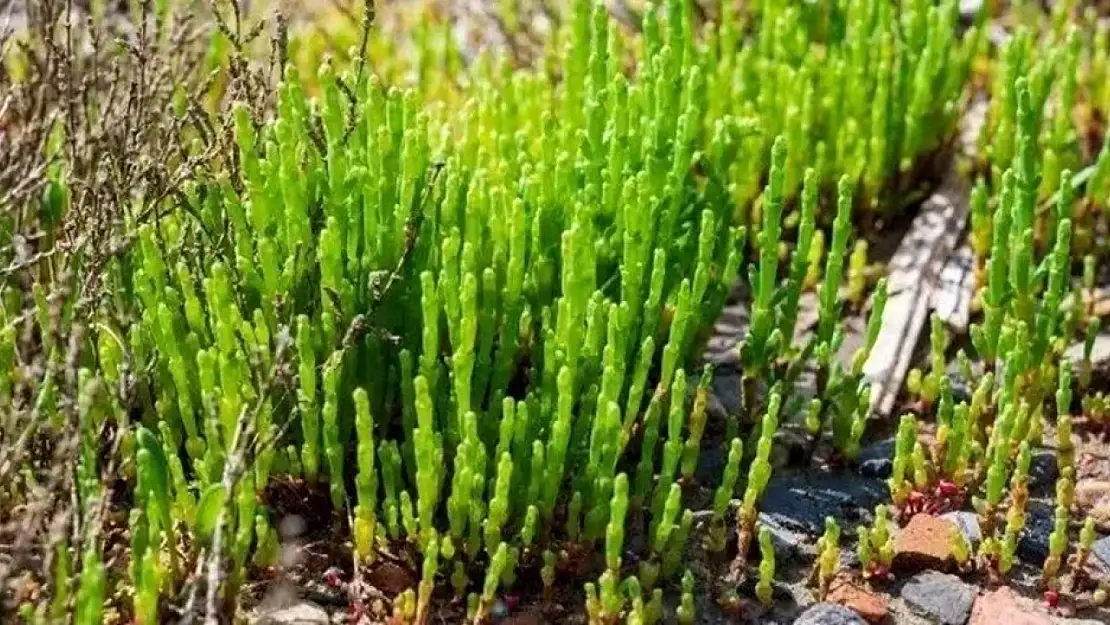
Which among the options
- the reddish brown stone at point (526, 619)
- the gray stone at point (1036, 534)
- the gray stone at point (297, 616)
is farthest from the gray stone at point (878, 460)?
the gray stone at point (297, 616)

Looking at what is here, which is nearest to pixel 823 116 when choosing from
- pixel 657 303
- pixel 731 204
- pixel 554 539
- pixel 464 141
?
pixel 731 204

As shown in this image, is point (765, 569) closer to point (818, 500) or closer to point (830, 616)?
point (830, 616)

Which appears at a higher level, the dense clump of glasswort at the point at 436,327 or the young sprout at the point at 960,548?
the dense clump of glasswort at the point at 436,327

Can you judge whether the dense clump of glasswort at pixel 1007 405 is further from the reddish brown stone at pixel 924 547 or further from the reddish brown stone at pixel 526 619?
the reddish brown stone at pixel 526 619

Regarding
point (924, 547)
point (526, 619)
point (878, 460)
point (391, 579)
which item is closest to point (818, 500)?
point (878, 460)

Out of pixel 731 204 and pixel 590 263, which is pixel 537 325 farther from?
pixel 731 204

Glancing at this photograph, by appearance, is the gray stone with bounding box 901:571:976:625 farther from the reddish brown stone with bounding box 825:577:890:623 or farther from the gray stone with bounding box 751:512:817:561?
the gray stone with bounding box 751:512:817:561
